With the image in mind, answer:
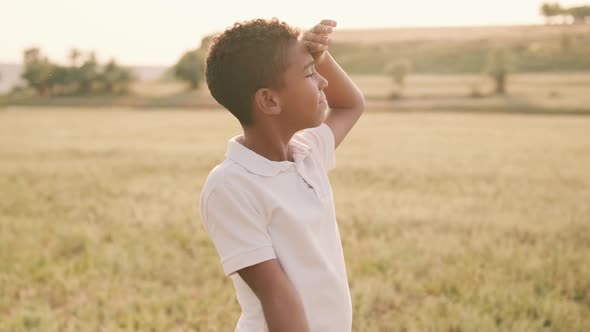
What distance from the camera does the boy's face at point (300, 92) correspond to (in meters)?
1.76

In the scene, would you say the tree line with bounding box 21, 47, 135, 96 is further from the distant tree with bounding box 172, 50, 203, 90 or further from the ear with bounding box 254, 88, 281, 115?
the ear with bounding box 254, 88, 281, 115

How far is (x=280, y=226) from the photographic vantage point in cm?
171

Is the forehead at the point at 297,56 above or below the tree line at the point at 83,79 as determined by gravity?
above

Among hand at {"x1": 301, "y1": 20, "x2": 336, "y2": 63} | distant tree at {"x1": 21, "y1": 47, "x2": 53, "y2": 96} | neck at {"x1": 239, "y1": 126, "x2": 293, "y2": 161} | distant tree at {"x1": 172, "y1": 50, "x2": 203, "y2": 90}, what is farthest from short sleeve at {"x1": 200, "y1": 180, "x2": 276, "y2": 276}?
distant tree at {"x1": 21, "y1": 47, "x2": 53, "y2": 96}

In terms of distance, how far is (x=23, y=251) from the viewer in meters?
5.47

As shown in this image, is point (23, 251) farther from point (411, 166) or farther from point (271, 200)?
point (411, 166)

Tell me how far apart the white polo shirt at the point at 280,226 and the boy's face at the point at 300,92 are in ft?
0.50

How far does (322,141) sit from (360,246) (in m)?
3.56

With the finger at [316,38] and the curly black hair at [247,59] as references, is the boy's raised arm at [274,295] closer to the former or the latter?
the curly black hair at [247,59]

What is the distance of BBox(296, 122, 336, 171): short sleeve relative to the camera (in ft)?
6.96

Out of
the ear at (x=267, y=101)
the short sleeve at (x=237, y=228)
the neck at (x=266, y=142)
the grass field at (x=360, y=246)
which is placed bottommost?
the grass field at (x=360, y=246)

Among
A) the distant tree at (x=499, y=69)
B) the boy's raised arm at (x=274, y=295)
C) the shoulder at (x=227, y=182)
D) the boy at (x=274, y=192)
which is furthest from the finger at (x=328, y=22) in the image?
the distant tree at (x=499, y=69)

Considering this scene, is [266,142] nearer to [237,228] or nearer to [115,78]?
[237,228]

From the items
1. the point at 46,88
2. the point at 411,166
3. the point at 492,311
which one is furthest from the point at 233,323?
the point at 46,88
